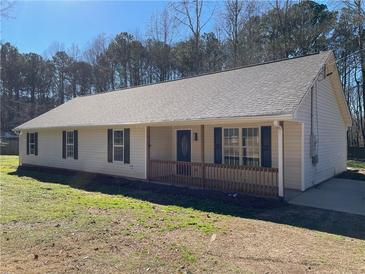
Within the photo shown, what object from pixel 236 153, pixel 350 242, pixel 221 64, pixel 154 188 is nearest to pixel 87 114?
pixel 154 188

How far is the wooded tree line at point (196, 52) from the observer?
90.6ft

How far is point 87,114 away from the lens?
58.5 feet

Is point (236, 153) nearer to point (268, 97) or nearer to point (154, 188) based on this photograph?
point (268, 97)

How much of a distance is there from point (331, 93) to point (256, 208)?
291 inches

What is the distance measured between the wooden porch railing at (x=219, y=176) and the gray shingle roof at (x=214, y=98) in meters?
1.76

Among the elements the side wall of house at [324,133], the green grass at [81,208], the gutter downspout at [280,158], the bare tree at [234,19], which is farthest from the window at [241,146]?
the bare tree at [234,19]

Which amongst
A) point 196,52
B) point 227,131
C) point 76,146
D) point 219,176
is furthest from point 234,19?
point 219,176

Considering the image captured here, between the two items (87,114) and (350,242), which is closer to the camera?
(350,242)

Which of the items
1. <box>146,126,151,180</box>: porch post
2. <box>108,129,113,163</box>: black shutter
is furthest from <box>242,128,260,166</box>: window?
<box>108,129,113,163</box>: black shutter

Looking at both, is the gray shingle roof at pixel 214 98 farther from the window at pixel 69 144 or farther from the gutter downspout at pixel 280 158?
the window at pixel 69 144

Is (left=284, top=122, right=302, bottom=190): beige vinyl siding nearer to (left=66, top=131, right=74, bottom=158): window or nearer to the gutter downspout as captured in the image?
the gutter downspout

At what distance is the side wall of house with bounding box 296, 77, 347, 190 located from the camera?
36.0ft

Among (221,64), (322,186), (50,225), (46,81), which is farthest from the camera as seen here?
(46,81)

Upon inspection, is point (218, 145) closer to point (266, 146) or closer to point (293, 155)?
point (266, 146)
